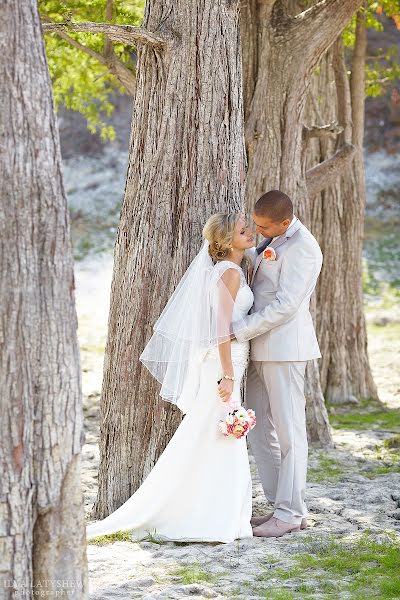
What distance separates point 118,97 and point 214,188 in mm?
23651

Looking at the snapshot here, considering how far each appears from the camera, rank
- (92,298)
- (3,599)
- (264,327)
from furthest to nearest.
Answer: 1. (92,298)
2. (264,327)
3. (3,599)

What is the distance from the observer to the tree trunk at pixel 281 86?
966 cm

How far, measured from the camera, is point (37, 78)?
447cm

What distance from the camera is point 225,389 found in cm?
655

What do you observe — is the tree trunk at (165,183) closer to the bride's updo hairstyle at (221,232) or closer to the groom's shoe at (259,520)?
the bride's updo hairstyle at (221,232)

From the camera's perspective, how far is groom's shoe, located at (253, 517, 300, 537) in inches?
264

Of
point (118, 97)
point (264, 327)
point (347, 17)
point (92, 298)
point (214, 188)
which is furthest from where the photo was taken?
point (118, 97)

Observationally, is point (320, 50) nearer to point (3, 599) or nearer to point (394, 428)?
point (394, 428)

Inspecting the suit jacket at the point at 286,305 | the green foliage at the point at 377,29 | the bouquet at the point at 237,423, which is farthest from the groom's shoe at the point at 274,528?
the green foliage at the point at 377,29

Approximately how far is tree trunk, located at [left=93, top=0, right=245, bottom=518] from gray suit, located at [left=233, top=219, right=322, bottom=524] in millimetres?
684

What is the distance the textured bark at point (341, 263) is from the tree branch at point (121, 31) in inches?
223

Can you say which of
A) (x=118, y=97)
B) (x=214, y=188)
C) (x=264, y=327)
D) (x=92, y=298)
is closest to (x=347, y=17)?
(x=214, y=188)

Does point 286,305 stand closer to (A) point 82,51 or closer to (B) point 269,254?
(B) point 269,254

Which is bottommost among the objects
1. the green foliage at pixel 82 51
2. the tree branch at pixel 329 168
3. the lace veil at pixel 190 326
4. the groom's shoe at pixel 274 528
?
the groom's shoe at pixel 274 528
